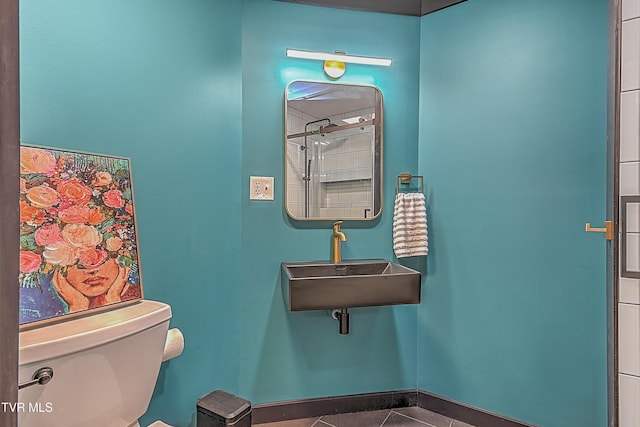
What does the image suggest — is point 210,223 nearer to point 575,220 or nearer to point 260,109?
point 260,109

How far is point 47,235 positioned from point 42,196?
0.12 metres

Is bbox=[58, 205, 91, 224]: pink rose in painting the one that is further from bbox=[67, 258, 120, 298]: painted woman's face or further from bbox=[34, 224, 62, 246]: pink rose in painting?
bbox=[67, 258, 120, 298]: painted woman's face

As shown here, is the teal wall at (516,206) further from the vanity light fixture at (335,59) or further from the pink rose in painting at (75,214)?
the pink rose in painting at (75,214)

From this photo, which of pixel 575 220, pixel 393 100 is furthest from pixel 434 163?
pixel 575 220

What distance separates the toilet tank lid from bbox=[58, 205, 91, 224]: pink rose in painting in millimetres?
307

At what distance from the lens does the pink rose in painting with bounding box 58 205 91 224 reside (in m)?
1.11

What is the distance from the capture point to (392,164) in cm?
198

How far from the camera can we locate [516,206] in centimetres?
173

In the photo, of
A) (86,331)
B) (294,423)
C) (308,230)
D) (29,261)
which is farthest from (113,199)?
(294,423)

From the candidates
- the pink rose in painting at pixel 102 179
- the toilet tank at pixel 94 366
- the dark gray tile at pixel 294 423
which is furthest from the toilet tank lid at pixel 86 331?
the dark gray tile at pixel 294 423

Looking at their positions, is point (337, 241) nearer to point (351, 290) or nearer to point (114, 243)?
point (351, 290)

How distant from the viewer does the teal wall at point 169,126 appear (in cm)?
118

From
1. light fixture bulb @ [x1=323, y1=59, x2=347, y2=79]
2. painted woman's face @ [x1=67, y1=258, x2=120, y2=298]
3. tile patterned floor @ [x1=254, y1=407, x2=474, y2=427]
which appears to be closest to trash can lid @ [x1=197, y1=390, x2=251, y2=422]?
tile patterned floor @ [x1=254, y1=407, x2=474, y2=427]

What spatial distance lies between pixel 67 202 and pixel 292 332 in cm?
121
